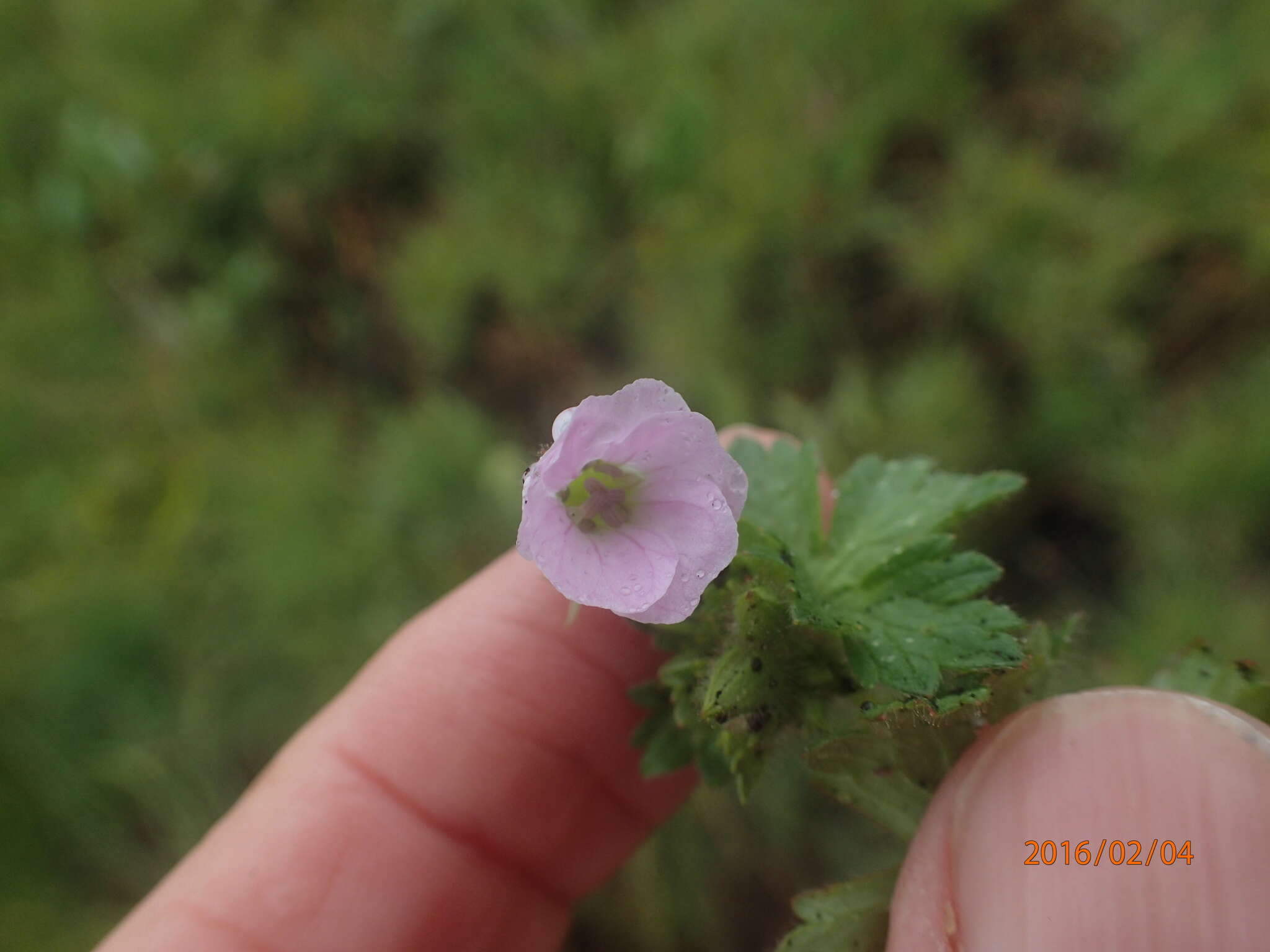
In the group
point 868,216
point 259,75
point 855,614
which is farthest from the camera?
point 259,75

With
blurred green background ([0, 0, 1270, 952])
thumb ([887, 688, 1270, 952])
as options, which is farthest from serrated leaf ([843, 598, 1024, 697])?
blurred green background ([0, 0, 1270, 952])

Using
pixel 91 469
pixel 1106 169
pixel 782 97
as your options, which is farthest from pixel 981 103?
pixel 91 469

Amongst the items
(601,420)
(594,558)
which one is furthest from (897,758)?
(601,420)

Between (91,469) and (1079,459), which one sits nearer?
(1079,459)

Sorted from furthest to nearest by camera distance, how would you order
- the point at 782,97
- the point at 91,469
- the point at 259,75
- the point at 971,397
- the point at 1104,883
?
the point at 259,75 → the point at 91,469 → the point at 782,97 → the point at 971,397 → the point at 1104,883

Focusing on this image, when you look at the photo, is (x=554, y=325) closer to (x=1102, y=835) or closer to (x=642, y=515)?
(x=642, y=515)

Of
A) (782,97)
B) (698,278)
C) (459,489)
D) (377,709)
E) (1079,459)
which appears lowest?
(377,709)

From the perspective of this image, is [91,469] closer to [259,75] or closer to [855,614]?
[259,75]
